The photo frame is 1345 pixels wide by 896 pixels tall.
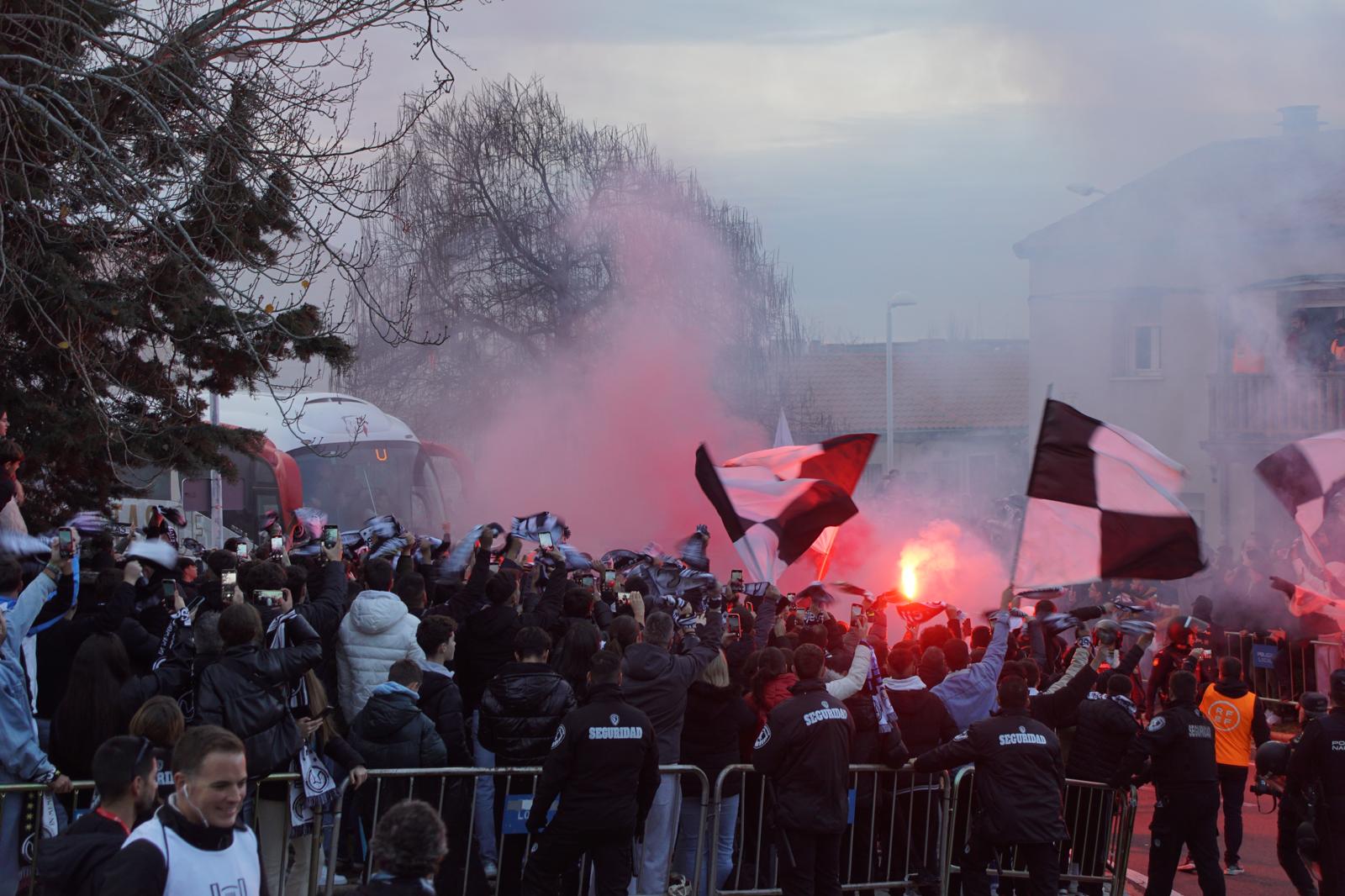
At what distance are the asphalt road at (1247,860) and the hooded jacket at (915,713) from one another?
2.05 meters

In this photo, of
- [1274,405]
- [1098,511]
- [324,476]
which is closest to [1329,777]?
Result: [1098,511]

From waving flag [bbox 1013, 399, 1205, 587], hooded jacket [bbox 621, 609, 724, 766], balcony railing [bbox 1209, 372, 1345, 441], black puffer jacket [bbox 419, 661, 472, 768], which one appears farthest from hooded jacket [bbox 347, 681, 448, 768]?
balcony railing [bbox 1209, 372, 1345, 441]

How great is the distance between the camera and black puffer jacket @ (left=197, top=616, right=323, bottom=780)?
5812mm

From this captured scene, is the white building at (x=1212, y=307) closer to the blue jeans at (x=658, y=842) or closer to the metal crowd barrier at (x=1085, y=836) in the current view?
the metal crowd barrier at (x=1085, y=836)

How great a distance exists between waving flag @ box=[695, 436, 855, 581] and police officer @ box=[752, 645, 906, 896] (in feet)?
16.9

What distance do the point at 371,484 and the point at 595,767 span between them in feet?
50.2

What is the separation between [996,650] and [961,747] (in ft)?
4.06

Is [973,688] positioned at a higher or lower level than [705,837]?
higher

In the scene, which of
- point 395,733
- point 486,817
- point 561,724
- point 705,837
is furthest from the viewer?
point 705,837

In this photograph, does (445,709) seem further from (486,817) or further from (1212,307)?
(1212,307)

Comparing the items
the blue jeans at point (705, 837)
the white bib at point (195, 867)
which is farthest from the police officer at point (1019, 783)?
the white bib at point (195, 867)

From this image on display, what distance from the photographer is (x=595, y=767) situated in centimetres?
621

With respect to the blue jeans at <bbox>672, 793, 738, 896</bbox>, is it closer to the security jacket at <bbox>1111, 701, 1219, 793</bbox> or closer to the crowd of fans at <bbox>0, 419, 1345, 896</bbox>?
the crowd of fans at <bbox>0, 419, 1345, 896</bbox>

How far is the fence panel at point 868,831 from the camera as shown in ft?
24.8
